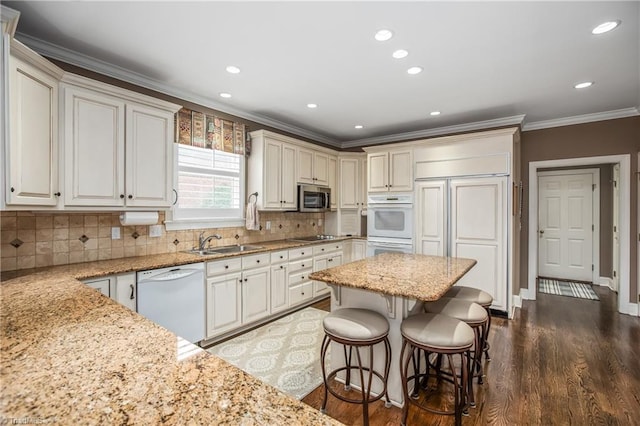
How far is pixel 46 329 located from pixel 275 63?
7.69 feet

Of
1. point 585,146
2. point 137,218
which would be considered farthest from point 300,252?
point 585,146

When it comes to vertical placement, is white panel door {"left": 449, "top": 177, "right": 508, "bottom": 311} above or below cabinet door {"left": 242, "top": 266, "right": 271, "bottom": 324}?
above

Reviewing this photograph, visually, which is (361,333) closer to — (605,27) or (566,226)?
(605,27)

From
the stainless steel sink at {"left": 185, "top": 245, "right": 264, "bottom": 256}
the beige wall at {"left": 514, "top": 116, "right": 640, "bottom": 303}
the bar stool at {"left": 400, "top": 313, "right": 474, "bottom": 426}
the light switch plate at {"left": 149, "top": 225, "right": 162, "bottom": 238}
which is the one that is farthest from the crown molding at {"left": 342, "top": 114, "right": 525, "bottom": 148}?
the light switch plate at {"left": 149, "top": 225, "right": 162, "bottom": 238}

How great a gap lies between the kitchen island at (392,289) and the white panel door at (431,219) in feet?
5.16

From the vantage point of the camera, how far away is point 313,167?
4648 millimetres

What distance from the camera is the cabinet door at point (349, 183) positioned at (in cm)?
520

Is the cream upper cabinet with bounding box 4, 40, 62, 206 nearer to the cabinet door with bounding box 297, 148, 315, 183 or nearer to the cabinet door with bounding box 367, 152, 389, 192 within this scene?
the cabinet door with bounding box 297, 148, 315, 183

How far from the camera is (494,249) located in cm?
378

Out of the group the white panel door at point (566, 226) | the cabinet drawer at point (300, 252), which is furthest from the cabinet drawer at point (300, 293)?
the white panel door at point (566, 226)

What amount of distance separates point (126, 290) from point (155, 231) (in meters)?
0.82

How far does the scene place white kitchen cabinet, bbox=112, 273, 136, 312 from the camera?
231 centimetres

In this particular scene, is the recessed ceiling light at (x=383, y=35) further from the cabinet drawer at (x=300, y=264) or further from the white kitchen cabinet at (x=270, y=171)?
the cabinet drawer at (x=300, y=264)

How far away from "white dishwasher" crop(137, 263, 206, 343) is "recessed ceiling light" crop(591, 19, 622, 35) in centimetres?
352
